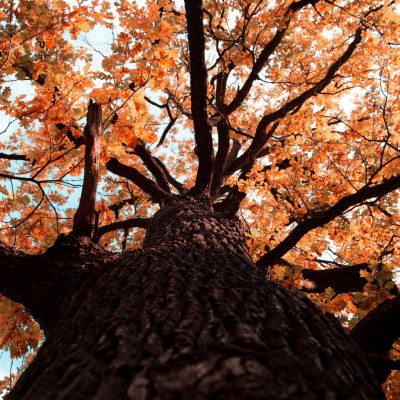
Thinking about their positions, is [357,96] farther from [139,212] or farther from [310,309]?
[310,309]

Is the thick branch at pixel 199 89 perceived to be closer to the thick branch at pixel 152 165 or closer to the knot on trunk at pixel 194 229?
the knot on trunk at pixel 194 229

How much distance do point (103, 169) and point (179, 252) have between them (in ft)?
5.74

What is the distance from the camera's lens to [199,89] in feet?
10.9

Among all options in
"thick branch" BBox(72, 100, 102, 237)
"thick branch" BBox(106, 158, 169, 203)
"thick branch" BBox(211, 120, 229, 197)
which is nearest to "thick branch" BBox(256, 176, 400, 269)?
"thick branch" BBox(72, 100, 102, 237)

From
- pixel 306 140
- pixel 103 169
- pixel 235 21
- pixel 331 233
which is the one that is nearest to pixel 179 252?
pixel 103 169

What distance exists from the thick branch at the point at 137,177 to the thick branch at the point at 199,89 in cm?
70

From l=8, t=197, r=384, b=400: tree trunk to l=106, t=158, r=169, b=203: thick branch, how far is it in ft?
10.1

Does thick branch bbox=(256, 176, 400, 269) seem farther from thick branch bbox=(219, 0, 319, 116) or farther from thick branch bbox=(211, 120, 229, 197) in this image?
thick branch bbox=(219, 0, 319, 116)

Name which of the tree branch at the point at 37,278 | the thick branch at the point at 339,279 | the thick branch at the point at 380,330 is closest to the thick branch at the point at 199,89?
the thick branch at the point at 339,279

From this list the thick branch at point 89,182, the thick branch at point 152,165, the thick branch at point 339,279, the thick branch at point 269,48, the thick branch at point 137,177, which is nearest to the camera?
the thick branch at point 89,182

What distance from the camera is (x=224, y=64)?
551 cm

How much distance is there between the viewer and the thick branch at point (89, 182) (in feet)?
9.09

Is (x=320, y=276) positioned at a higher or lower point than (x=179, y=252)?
higher

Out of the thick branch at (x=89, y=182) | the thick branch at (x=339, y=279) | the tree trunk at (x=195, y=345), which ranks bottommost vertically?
the tree trunk at (x=195, y=345)
